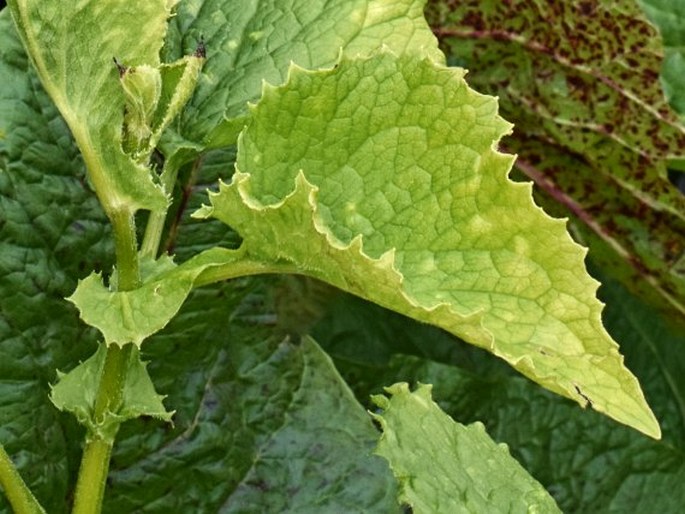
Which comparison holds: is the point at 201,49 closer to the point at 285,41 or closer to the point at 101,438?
the point at 285,41

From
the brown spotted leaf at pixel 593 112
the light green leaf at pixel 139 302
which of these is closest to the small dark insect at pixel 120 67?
the light green leaf at pixel 139 302

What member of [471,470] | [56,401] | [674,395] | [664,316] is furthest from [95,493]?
[674,395]

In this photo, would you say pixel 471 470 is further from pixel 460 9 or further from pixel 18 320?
pixel 460 9

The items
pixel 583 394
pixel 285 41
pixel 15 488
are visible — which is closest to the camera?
pixel 583 394

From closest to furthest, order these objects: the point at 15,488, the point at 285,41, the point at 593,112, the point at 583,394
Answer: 1. the point at 583,394
2. the point at 15,488
3. the point at 285,41
4. the point at 593,112

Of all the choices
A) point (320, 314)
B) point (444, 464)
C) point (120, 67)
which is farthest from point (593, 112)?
point (120, 67)

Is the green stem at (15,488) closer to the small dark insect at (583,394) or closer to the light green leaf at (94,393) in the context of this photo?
the light green leaf at (94,393)

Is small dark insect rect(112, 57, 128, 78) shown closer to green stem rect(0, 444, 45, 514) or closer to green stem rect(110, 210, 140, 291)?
green stem rect(110, 210, 140, 291)
